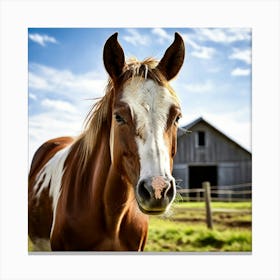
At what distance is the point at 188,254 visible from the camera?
2420mm

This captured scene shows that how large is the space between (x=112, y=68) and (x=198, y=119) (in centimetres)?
123

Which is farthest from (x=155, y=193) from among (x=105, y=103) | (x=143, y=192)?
(x=105, y=103)

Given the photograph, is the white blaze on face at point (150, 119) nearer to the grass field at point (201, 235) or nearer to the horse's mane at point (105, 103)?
the horse's mane at point (105, 103)

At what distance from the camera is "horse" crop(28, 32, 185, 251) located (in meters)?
1.52

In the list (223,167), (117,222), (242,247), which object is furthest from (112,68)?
(223,167)

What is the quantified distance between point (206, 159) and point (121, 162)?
232 centimetres

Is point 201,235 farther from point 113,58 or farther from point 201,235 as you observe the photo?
point 113,58

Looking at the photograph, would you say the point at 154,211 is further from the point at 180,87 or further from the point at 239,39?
the point at 239,39

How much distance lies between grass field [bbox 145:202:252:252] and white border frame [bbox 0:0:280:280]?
22 cm

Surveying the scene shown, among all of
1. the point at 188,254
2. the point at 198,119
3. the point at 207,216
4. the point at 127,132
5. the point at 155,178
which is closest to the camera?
the point at 155,178

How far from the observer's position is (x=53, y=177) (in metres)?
2.16

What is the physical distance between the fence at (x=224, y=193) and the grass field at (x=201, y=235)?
2.8 inches
